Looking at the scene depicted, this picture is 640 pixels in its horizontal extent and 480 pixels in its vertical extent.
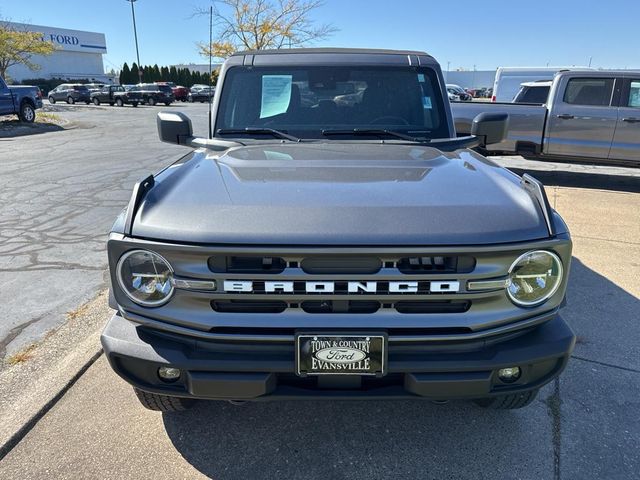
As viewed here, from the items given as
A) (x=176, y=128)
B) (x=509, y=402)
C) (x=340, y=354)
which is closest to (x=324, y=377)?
(x=340, y=354)

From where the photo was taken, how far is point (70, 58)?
2525 inches

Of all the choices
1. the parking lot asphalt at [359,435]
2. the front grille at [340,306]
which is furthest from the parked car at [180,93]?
the front grille at [340,306]

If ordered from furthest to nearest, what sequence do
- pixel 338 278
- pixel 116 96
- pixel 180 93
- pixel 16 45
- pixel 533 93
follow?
pixel 180 93 → pixel 116 96 → pixel 16 45 → pixel 533 93 → pixel 338 278

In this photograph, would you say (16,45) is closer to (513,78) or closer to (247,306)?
(513,78)

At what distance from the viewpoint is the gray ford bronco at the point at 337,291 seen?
1.82 m

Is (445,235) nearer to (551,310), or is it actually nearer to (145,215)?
(551,310)

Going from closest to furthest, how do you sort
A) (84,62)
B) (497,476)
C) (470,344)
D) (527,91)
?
(470,344)
(497,476)
(527,91)
(84,62)

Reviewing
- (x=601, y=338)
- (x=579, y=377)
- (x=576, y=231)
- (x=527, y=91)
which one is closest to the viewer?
(x=579, y=377)

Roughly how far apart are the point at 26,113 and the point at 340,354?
70.4 ft

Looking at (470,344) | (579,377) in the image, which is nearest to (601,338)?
(579,377)

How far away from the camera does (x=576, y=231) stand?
604 cm

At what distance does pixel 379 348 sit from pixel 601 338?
7.81 ft

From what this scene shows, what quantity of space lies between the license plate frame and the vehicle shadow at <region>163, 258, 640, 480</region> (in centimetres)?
56

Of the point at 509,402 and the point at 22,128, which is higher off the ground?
the point at 22,128
